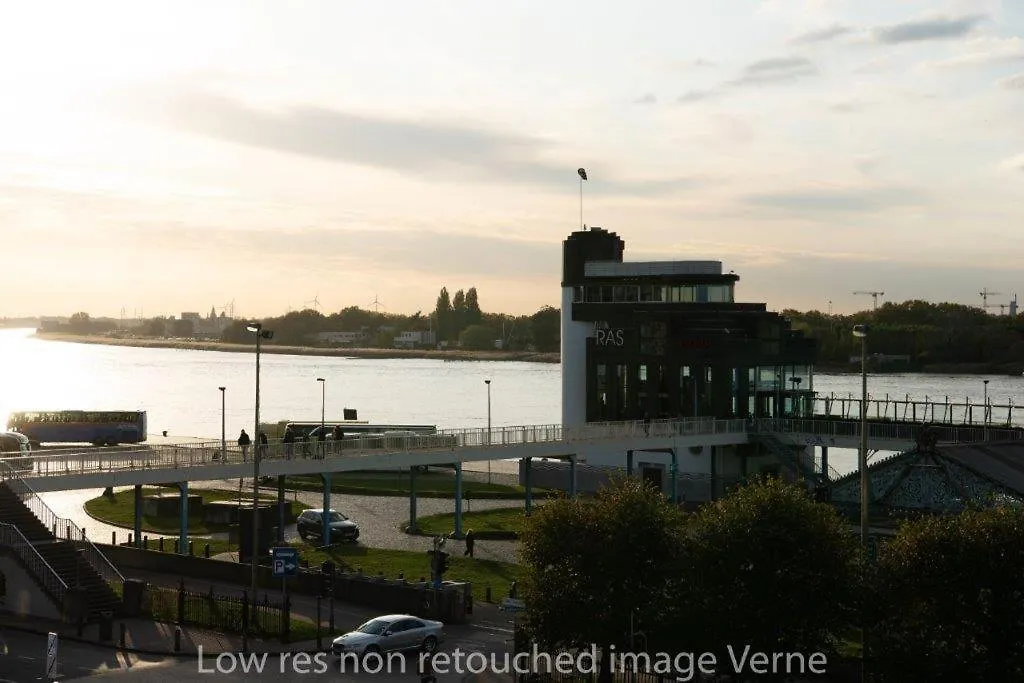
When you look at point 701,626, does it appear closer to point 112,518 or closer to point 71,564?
point 71,564

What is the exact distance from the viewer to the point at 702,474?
75.4 metres

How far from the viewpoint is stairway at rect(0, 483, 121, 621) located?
40.7 meters

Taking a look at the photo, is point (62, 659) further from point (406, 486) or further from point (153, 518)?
point (406, 486)

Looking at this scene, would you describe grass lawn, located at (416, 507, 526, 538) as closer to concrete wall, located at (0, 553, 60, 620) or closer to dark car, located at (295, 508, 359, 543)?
dark car, located at (295, 508, 359, 543)

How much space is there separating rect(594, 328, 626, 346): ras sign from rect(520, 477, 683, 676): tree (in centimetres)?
4624

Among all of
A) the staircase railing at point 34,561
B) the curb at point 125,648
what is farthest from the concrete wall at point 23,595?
the curb at point 125,648

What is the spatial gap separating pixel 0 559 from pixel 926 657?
95.6ft

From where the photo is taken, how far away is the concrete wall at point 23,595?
4044 centimetres

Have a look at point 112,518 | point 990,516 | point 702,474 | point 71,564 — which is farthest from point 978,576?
point 112,518

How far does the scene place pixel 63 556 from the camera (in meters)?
41.9

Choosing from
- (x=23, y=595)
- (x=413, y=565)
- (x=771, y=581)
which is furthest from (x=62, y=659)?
(x=771, y=581)

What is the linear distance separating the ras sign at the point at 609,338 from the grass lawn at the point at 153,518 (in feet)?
70.2

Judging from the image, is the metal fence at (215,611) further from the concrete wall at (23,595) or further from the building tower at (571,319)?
the building tower at (571,319)

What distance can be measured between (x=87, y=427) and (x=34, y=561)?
218 feet
